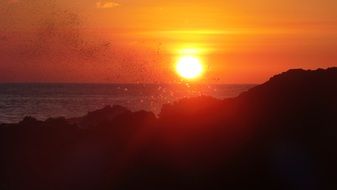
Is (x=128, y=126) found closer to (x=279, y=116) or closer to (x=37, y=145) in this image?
(x=37, y=145)

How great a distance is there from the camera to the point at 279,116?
2067 cm

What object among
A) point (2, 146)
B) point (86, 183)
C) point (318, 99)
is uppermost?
point (318, 99)

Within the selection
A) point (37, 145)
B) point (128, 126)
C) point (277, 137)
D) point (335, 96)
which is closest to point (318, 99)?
point (335, 96)

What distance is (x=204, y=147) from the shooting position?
67.6ft

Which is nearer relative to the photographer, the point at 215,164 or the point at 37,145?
the point at 215,164

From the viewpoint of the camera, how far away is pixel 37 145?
23891 millimetres

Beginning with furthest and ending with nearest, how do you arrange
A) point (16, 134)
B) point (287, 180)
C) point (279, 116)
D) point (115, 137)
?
point (16, 134) → point (115, 137) → point (279, 116) → point (287, 180)

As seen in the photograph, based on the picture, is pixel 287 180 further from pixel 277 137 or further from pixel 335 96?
pixel 335 96

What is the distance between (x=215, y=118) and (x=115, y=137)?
4.19 meters

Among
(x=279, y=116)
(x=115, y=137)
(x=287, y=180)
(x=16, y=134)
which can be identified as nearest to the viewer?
(x=287, y=180)

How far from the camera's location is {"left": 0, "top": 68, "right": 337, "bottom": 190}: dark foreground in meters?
19.6

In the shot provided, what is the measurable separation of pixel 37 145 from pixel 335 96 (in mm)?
11795

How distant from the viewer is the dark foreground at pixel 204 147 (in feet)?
64.2

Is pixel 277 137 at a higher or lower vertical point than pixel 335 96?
lower
